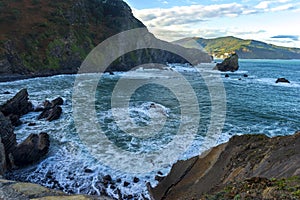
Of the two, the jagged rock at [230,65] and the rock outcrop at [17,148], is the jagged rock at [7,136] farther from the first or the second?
the jagged rock at [230,65]

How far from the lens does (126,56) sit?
269 feet

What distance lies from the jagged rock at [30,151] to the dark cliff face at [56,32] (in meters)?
40.5

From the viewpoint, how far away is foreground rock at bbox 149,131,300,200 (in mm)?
8922

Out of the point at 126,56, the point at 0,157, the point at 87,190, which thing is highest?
the point at 126,56

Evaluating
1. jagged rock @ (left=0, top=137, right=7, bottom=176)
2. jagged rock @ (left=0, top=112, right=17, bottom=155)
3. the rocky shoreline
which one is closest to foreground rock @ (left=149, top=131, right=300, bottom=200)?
the rocky shoreline

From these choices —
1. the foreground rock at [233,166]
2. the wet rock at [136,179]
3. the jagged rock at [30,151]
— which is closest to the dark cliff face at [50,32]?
the jagged rock at [30,151]

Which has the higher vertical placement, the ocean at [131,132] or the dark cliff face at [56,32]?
the dark cliff face at [56,32]

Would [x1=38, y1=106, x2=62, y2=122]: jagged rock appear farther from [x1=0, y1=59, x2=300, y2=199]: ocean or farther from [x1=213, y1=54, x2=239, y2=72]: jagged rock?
[x1=213, y1=54, x2=239, y2=72]: jagged rock

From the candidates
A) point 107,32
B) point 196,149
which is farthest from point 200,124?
point 107,32

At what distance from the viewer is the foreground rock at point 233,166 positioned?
8.92m

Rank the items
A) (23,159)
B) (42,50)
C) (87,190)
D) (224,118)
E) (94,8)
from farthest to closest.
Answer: (94,8) → (42,50) → (224,118) → (23,159) → (87,190)

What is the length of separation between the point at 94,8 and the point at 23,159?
281 feet

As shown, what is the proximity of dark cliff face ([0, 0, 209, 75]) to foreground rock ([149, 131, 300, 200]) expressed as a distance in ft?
162

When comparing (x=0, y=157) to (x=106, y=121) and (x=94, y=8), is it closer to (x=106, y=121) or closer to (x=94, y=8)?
(x=106, y=121)
